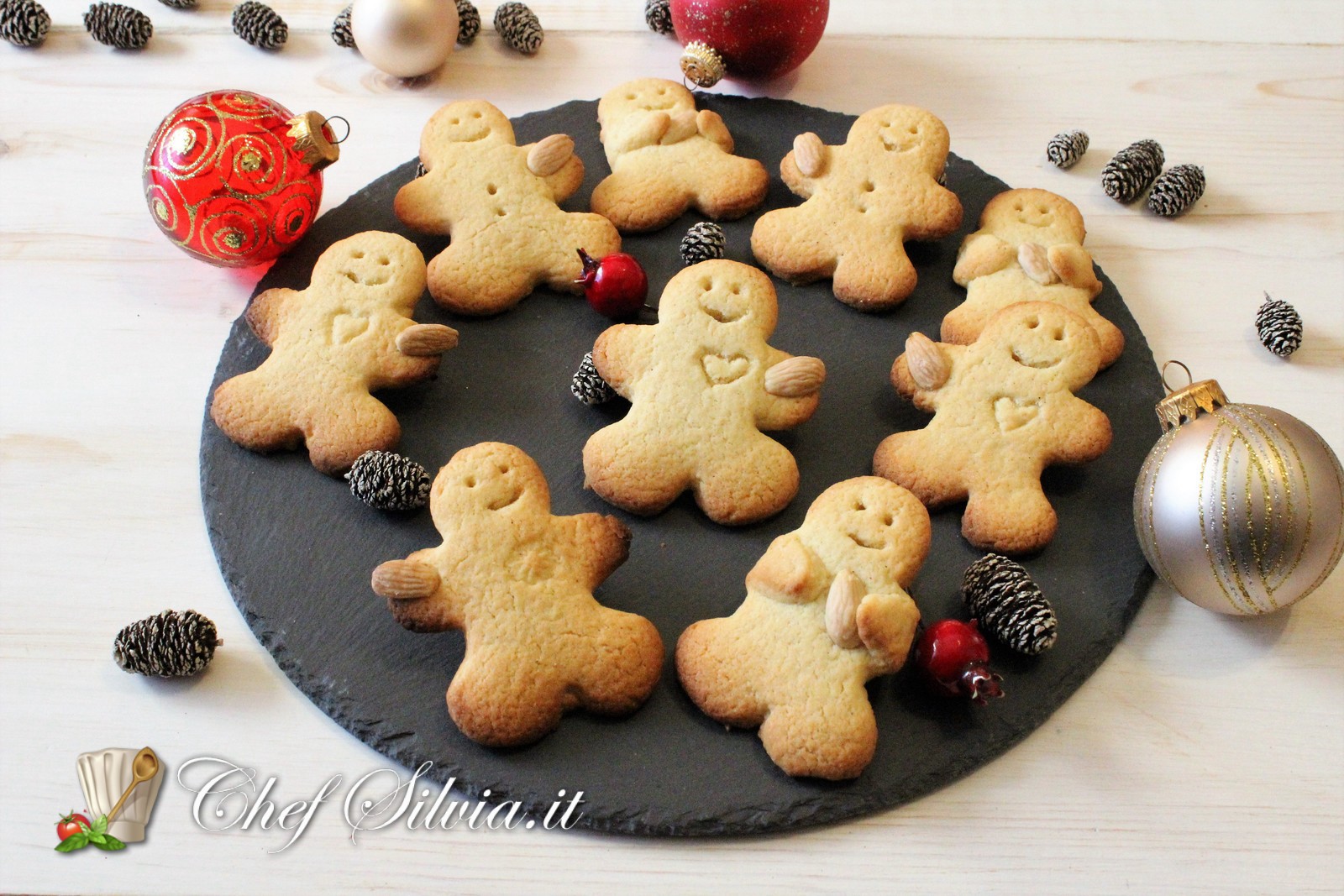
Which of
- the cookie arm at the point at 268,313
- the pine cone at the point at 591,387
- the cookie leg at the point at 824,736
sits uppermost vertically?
the cookie arm at the point at 268,313

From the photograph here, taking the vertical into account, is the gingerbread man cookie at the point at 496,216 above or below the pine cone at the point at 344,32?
below

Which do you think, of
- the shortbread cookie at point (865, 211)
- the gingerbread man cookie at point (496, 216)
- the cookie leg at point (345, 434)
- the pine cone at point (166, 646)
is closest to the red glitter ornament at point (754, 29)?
the shortbread cookie at point (865, 211)

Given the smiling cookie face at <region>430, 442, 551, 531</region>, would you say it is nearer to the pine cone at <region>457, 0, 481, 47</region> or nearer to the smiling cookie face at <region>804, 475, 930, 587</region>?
the smiling cookie face at <region>804, 475, 930, 587</region>

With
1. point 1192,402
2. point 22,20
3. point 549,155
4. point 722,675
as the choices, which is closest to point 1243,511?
point 1192,402

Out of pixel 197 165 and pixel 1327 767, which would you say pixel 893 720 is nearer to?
pixel 1327 767

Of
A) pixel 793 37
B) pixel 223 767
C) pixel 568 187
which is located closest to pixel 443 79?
pixel 568 187

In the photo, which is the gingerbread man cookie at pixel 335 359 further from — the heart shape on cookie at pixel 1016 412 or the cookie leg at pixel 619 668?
the heart shape on cookie at pixel 1016 412

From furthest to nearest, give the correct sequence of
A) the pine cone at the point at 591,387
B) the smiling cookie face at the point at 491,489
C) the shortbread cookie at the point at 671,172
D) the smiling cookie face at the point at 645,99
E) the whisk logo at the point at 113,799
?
the smiling cookie face at the point at 645,99, the shortbread cookie at the point at 671,172, the pine cone at the point at 591,387, the smiling cookie face at the point at 491,489, the whisk logo at the point at 113,799
